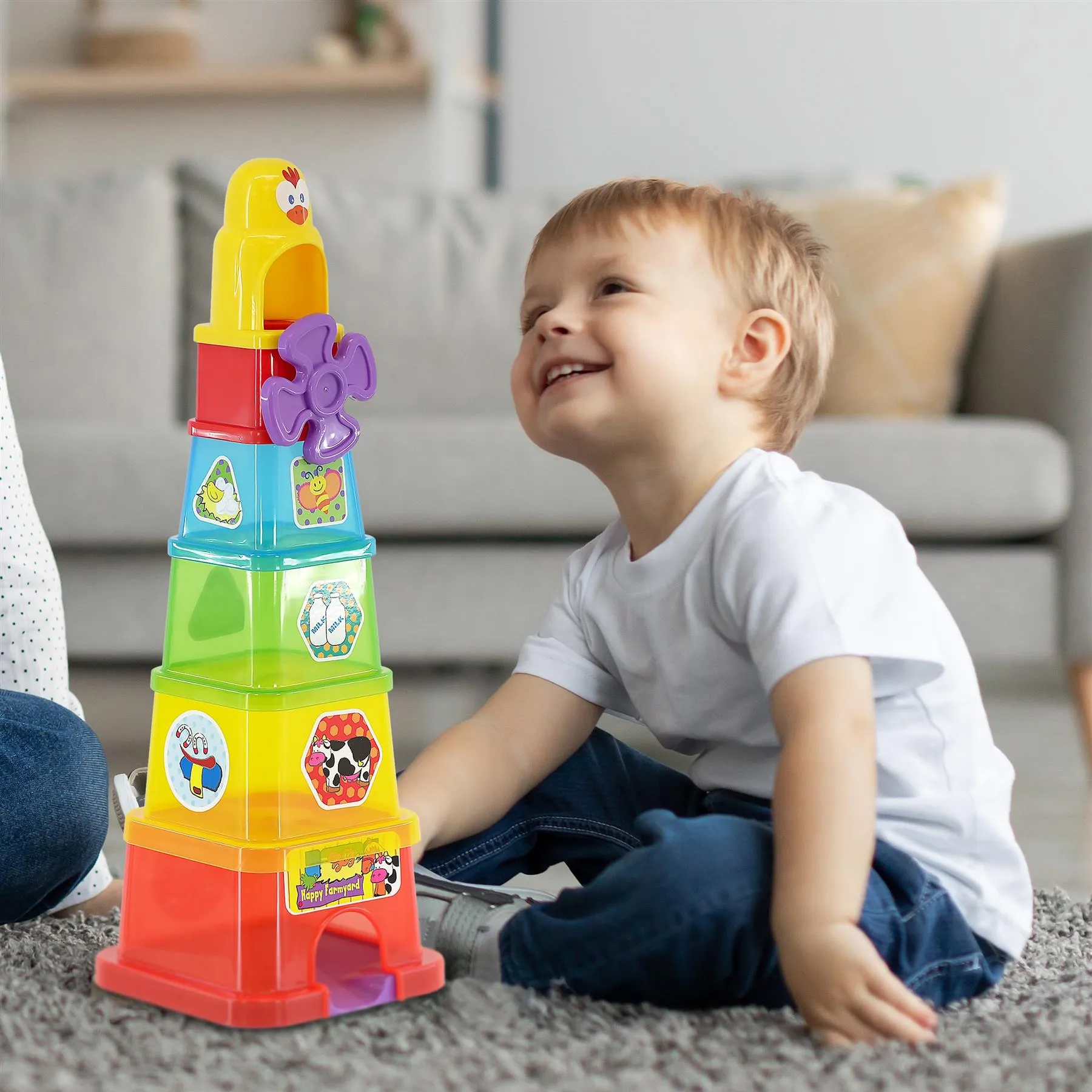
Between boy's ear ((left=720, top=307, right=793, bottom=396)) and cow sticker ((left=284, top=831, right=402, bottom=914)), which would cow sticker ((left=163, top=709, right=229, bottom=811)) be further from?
boy's ear ((left=720, top=307, right=793, bottom=396))

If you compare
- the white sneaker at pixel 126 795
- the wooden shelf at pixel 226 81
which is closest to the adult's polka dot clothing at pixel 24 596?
the white sneaker at pixel 126 795

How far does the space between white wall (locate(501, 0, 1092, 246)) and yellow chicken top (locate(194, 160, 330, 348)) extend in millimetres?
Result: 2569

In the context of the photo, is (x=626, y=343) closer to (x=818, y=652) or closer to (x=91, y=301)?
(x=818, y=652)

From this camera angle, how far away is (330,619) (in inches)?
32.2

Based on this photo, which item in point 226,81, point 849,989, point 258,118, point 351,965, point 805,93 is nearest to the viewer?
point 849,989

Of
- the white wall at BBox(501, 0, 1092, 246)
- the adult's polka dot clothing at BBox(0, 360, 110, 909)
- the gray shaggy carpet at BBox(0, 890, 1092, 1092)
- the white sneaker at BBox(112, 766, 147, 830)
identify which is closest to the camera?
the gray shaggy carpet at BBox(0, 890, 1092, 1092)

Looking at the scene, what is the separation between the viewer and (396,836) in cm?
83

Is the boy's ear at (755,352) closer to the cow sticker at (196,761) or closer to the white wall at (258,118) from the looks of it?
the cow sticker at (196,761)

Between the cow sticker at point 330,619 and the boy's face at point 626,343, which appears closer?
the cow sticker at point 330,619

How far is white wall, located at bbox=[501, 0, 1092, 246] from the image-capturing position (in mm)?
3164

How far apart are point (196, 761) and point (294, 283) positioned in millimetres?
268

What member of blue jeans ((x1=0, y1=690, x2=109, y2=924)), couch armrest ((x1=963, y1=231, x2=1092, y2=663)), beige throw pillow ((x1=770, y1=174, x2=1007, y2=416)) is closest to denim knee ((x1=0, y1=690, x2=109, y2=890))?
blue jeans ((x1=0, y1=690, x2=109, y2=924))

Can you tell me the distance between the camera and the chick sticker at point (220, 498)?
80cm

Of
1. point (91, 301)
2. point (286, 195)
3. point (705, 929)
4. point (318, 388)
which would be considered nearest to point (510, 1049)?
point (705, 929)
